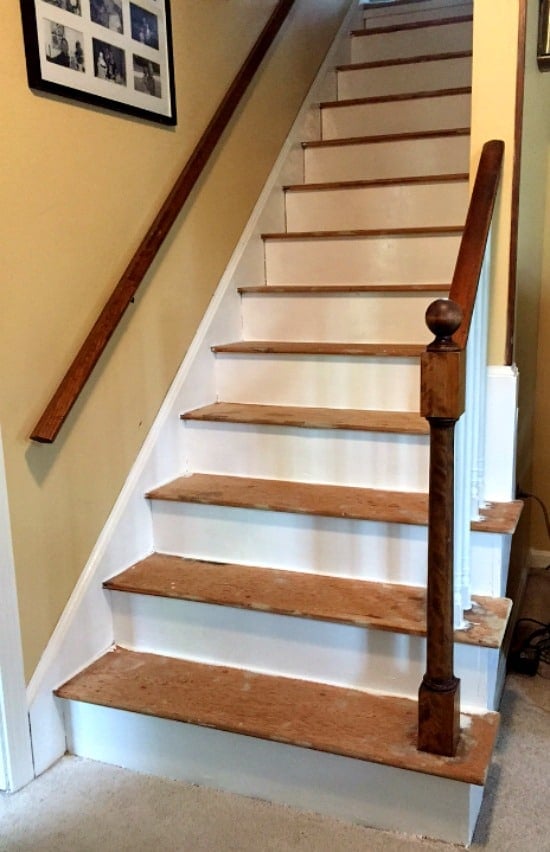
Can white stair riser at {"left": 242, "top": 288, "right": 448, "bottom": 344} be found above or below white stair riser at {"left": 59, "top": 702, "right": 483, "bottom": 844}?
above

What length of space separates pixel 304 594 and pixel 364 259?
135 centimetres

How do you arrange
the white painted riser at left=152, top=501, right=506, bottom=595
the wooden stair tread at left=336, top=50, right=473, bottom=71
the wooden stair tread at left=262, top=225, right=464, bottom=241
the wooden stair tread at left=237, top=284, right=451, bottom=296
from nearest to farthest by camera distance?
the white painted riser at left=152, top=501, right=506, bottom=595 < the wooden stair tread at left=237, top=284, right=451, bottom=296 < the wooden stair tread at left=262, top=225, right=464, bottom=241 < the wooden stair tread at left=336, top=50, right=473, bottom=71

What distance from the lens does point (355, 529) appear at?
6.27ft

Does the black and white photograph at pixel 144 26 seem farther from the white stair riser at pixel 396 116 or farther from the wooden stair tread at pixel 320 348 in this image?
the white stair riser at pixel 396 116

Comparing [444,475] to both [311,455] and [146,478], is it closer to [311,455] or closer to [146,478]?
[311,455]

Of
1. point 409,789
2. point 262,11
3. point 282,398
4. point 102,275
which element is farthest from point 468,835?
point 262,11

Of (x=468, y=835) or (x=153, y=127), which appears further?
(x=153, y=127)

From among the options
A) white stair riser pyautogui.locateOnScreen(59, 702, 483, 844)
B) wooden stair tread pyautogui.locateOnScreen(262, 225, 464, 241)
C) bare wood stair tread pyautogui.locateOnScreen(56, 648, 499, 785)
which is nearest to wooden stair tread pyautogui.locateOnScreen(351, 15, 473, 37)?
wooden stair tread pyautogui.locateOnScreen(262, 225, 464, 241)

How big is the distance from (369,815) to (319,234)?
194 centimetres

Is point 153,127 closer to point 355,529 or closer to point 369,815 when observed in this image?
point 355,529

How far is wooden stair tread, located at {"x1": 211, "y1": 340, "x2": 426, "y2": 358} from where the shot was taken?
7.38 feet

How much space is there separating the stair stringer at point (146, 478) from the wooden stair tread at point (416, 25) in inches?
23.0

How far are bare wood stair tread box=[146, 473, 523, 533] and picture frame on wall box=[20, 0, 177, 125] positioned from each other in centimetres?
109

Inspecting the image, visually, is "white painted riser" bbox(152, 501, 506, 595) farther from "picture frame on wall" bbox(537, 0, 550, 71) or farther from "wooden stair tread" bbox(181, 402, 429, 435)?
"picture frame on wall" bbox(537, 0, 550, 71)
